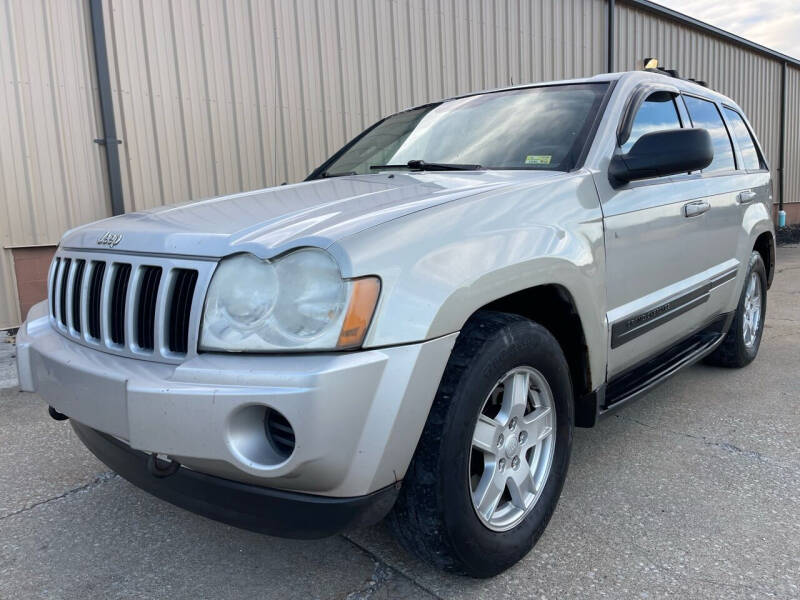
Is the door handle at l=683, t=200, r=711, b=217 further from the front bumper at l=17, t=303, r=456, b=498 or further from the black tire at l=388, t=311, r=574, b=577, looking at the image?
the front bumper at l=17, t=303, r=456, b=498

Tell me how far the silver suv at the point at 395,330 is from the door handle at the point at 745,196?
98 cm

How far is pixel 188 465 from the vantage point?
5.61 ft

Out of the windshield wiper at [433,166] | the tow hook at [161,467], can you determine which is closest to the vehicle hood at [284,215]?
the windshield wiper at [433,166]

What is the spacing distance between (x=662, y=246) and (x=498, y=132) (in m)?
0.88

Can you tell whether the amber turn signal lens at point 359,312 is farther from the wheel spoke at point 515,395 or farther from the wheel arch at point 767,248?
the wheel arch at point 767,248

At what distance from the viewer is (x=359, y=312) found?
1621mm

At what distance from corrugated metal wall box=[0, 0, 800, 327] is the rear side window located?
386 cm

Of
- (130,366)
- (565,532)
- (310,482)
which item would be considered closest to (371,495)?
(310,482)

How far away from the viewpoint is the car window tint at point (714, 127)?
11.7 feet

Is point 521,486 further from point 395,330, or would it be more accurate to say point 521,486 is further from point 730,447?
point 730,447

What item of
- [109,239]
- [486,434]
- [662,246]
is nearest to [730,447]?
[662,246]

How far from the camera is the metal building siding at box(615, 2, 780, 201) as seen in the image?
36.2 feet

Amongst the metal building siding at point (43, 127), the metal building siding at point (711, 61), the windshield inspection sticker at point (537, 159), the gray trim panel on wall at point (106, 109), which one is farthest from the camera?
the metal building siding at point (711, 61)

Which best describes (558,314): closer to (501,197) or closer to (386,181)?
(501,197)
